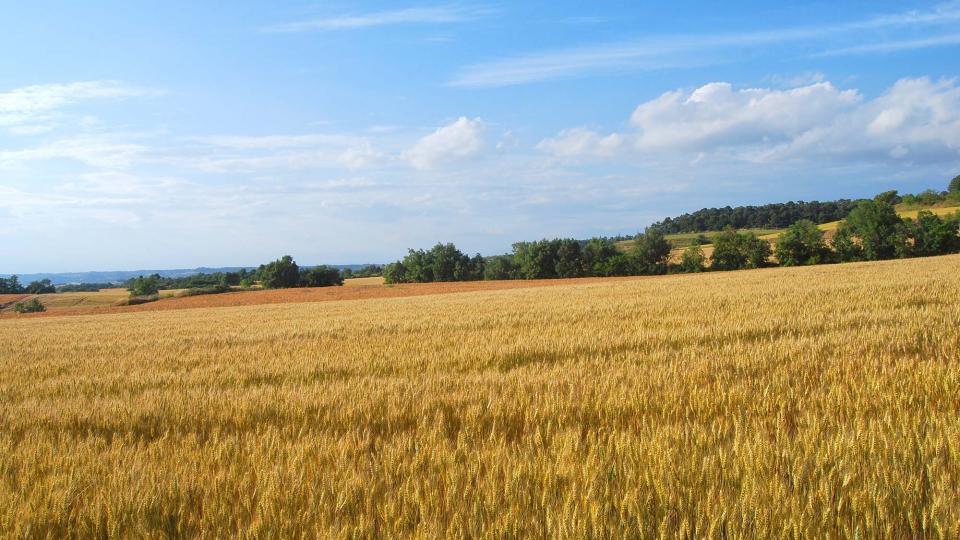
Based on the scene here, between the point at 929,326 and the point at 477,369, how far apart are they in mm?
6651

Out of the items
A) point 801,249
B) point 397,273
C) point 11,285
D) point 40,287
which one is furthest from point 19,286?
point 801,249

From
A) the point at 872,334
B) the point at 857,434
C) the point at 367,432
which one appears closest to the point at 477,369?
the point at 367,432

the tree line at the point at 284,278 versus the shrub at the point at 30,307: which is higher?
the tree line at the point at 284,278

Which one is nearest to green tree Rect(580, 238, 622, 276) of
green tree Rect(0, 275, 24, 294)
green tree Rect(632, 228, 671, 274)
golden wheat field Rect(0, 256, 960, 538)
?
green tree Rect(632, 228, 671, 274)

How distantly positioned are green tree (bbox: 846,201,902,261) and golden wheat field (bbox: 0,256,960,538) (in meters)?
66.5

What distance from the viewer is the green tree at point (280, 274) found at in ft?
249

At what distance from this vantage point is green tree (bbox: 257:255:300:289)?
75.9m

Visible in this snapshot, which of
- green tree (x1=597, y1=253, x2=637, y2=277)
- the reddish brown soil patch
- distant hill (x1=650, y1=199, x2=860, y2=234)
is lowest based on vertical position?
the reddish brown soil patch

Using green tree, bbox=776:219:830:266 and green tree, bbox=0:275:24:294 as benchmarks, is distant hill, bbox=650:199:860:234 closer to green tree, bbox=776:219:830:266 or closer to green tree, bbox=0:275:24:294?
green tree, bbox=776:219:830:266

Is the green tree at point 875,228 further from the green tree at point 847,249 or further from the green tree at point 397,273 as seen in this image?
the green tree at point 397,273

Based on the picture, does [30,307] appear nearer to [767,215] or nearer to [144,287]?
[144,287]

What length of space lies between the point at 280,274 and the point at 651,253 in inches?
1929

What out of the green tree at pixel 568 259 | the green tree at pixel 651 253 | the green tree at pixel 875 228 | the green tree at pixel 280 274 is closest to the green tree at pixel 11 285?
the green tree at pixel 280 274

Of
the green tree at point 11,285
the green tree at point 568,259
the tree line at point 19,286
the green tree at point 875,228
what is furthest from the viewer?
the tree line at point 19,286
